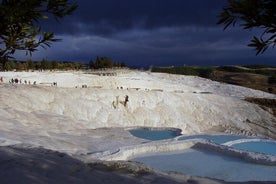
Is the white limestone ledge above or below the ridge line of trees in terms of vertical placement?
below

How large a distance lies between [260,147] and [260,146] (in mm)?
106

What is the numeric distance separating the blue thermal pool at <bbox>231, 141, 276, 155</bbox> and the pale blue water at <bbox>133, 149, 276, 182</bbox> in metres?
4.44

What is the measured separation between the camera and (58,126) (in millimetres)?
18172

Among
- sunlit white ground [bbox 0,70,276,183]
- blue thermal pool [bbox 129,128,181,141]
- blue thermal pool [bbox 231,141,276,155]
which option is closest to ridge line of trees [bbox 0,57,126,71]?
sunlit white ground [bbox 0,70,276,183]

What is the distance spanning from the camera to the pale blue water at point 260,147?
64.7ft

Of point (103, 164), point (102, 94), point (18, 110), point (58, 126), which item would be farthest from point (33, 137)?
point (102, 94)

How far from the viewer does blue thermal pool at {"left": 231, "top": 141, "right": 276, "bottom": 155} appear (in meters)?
19.7

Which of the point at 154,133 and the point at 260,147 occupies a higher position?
the point at 154,133

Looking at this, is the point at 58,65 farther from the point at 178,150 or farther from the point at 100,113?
the point at 178,150

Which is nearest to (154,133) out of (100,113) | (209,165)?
(100,113)

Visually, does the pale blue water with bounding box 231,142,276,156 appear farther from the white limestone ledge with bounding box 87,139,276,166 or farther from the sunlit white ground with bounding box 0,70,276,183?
the sunlit white ground with bounding box 0,70,276,183

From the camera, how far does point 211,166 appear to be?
14.2 metres

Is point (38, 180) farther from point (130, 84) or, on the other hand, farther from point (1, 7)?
point (130, 84)

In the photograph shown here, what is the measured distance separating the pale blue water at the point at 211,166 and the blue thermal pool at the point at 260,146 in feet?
14.6
